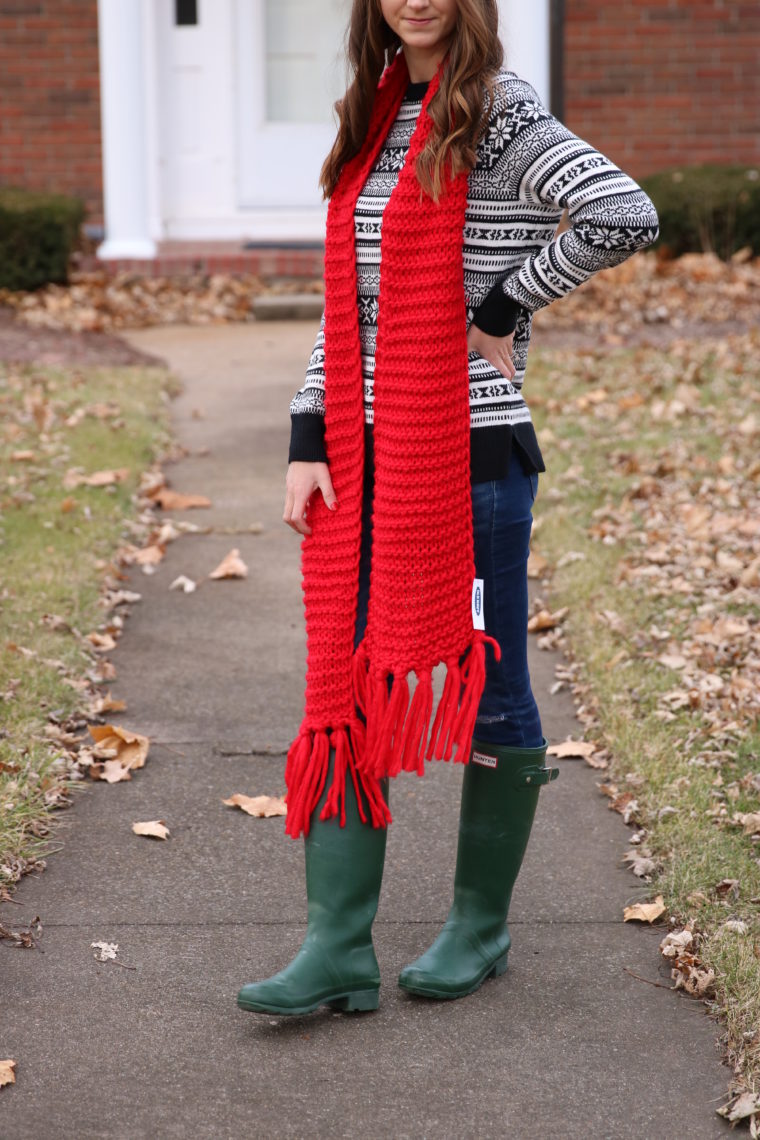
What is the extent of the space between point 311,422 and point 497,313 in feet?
1.34

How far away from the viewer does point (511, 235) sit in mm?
2461

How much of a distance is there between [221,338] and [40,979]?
750cm

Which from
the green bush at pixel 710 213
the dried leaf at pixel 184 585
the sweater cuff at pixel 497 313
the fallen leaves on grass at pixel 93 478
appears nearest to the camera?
the sweater cuff at pixel 497 313

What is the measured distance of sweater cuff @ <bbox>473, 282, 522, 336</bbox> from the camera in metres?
2.44

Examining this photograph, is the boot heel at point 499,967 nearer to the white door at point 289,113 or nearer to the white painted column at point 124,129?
the white painted column at point 124,129

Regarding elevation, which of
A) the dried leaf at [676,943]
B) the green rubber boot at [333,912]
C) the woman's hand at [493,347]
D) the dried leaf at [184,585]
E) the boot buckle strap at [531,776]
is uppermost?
the woman's hand at [493,347]

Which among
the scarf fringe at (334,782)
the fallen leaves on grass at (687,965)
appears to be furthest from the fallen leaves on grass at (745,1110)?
the scarf fringe at (334,782)

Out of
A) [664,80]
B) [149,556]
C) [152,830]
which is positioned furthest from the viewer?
[664,80]

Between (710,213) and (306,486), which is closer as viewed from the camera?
(306,486)

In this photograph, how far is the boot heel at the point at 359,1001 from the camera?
264cm

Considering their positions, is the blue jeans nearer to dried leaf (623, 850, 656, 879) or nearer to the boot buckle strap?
the boot buckle strap

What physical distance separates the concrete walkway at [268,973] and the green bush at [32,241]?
6.76 meters

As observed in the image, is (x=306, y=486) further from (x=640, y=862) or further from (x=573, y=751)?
(x=573, y=751)

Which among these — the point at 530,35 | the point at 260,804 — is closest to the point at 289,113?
the point at 530,35
